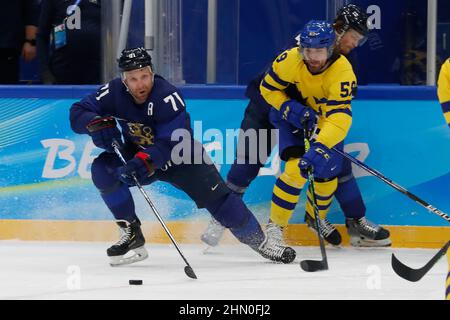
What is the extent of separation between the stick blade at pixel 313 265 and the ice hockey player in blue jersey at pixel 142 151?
204 mm

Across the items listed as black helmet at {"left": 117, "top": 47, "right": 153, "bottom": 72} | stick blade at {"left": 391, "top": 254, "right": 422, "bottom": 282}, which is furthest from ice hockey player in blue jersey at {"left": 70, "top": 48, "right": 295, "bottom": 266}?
stick blade at {"left": 391, "top": 254, "right": 422, "bottom": 282}

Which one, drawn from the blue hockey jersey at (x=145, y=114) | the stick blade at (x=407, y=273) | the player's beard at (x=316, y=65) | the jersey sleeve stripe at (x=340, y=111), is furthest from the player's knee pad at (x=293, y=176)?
the stick blade at (x=407, y=273)

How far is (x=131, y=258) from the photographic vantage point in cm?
560

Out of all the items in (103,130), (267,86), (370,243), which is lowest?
(370,243)

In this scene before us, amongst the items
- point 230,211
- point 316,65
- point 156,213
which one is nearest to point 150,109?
point 156,213

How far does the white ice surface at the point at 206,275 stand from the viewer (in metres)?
4.89

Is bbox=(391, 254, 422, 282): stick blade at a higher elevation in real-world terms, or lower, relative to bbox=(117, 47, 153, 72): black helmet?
lower

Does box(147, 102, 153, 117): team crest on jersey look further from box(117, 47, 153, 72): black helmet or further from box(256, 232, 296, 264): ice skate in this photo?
box(256, 232, 296, 264): ice skate

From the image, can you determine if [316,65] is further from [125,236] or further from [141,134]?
[125,236]

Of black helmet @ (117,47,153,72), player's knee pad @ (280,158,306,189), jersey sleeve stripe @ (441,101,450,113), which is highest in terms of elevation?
black helmet @ (117,47,153,72)

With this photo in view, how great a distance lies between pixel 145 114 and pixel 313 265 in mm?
950

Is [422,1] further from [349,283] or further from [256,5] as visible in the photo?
[349,283]

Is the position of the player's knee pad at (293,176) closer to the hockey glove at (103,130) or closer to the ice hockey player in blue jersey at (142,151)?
the ice hockey player in blue jersey at (142,151)

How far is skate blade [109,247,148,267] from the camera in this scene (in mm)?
5574
